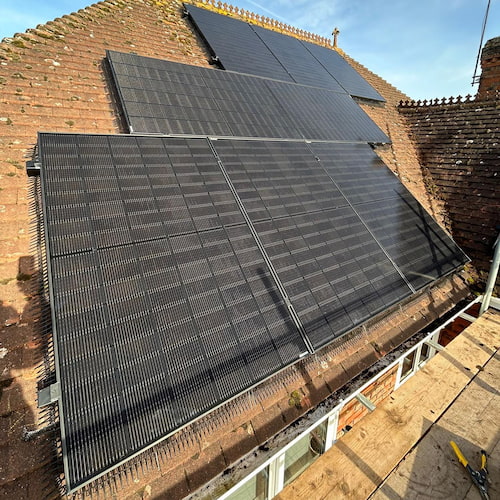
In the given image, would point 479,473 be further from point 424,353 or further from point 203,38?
point 203,38

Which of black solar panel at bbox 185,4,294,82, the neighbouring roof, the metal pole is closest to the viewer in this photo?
the neighbouring roof

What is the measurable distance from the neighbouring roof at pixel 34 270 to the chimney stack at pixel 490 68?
8343 mm

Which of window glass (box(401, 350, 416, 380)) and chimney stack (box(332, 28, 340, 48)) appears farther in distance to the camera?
chimney stack (box(332, 28, 340, 48))

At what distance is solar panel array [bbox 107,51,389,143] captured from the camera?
5336 mm

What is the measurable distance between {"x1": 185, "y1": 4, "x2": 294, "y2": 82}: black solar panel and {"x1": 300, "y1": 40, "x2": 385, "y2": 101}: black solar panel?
302 cm

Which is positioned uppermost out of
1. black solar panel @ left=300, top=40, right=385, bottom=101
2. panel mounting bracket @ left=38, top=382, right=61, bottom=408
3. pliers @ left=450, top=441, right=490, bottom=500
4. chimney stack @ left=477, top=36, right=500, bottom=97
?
black solar panel @ left=300, top=40, right=385, bottom=101

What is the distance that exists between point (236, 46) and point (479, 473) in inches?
450

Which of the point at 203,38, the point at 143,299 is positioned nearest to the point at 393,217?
the point at 143,299

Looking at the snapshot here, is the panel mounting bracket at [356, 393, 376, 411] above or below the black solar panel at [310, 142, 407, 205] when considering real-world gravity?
below

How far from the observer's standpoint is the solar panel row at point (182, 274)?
100 inches

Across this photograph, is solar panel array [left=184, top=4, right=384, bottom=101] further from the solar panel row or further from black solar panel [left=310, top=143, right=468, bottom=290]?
the solar panel row

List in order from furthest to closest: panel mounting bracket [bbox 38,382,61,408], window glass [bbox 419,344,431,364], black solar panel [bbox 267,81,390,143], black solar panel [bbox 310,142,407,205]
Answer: black solar panel [bbox 267,81,390,143]
window glass [bbox 419,344,431,364]
black solar panel [bbox 310,142,407,205]
panel mounting bracket [bbox 38,382,61,408]

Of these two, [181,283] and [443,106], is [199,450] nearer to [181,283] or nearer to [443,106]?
[181,283]

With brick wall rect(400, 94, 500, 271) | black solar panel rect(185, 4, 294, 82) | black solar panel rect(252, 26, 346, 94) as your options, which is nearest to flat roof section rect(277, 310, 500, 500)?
brick wall rect(400, 94, 500, 271)
